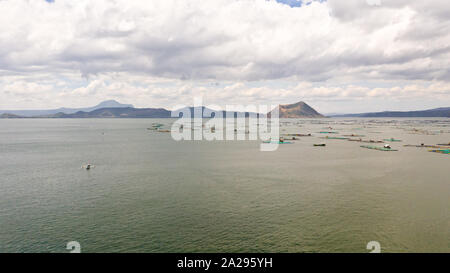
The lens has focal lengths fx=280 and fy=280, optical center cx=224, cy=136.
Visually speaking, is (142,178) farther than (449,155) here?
No

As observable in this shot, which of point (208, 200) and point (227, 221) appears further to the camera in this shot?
point (208, 200)
